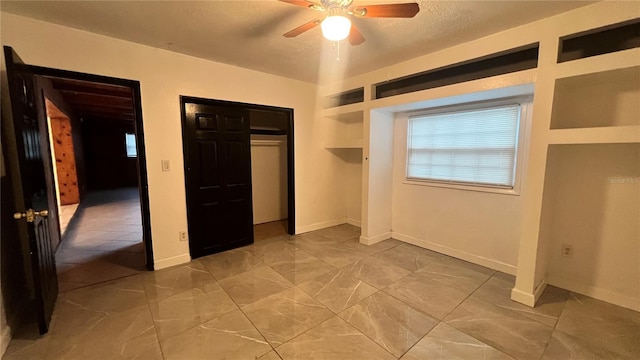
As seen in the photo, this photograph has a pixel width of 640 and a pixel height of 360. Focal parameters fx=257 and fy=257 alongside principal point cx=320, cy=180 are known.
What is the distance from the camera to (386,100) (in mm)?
3260

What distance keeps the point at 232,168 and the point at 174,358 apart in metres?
2.22

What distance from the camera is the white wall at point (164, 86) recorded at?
226cm

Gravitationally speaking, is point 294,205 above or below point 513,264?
above

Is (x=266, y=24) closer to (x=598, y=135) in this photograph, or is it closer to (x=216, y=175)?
(x=216, y=175)

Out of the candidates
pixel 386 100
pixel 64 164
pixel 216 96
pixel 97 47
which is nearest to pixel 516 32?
pixel 386 100

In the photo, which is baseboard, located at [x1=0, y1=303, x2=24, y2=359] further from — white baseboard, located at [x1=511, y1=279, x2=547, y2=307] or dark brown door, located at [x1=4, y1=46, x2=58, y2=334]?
white baseboard, located at [x1=511, y1=279, x2=547, y2=307]

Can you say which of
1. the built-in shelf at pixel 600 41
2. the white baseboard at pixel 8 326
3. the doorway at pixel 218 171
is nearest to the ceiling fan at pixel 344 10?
the built-in shelf at pixel 600 41

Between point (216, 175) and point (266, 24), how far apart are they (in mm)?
1903

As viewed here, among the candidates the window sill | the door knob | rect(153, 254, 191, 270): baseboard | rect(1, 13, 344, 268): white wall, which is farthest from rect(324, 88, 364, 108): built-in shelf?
the door knob

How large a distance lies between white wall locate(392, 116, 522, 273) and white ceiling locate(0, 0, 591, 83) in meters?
1.35

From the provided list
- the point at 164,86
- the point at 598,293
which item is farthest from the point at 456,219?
the point at 164,86

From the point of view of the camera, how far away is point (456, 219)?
10.7 ft

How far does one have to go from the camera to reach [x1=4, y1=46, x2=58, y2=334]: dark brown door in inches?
69.1

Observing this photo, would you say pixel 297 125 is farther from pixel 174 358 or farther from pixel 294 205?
pixel 174 358
